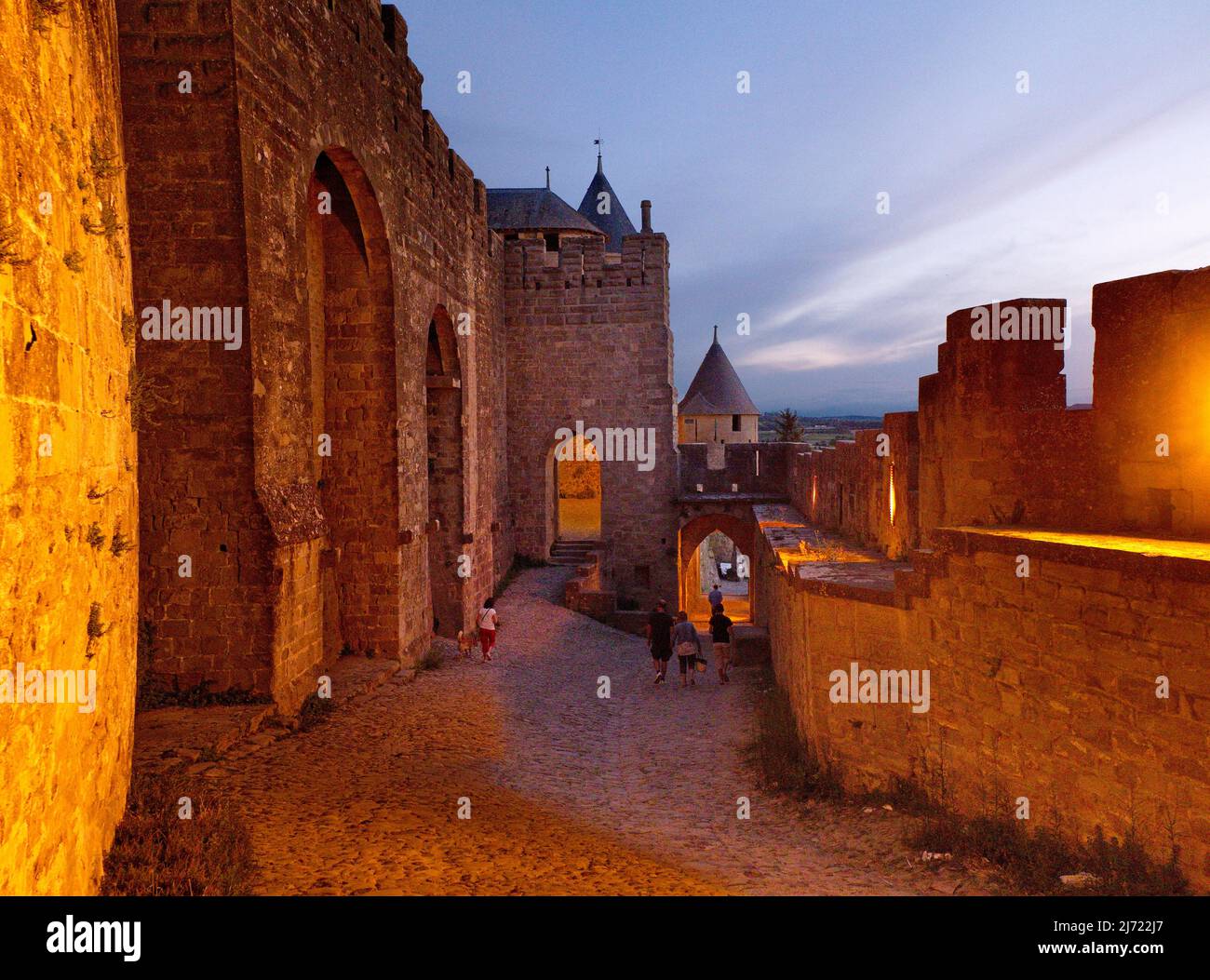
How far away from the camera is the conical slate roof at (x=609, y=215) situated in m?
31.4

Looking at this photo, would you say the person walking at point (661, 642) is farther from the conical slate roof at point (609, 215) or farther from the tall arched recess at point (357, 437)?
the conical slate roof at point (609, 215)

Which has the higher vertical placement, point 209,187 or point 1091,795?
point 209,187

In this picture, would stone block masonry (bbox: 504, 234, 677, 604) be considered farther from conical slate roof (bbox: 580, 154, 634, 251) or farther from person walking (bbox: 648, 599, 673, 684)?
conical slate roof (bbox: 580, 154, 634, 251)

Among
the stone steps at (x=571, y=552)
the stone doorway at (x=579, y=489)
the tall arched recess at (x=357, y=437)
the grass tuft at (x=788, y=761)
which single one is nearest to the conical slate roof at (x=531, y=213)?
the stone doorway at (x=579, y=489)

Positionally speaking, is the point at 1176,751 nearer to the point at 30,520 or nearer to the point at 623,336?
the point at 30,520

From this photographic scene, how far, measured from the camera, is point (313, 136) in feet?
28.6

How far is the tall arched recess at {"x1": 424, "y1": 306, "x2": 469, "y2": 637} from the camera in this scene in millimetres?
14492

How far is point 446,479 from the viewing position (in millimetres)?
14828

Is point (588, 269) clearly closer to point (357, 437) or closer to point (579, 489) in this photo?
point (357, 437)

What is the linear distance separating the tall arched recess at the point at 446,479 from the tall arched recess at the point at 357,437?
133 inches

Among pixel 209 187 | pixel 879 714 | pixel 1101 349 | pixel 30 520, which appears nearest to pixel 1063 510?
pixel 1101 349

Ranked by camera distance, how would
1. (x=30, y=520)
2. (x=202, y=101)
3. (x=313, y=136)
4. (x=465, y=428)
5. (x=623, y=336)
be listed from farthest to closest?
(x=623, y=336)
(x=465, y=428)
(x=313, y=136)
(x=202, y=101)
(x=30, y=520)

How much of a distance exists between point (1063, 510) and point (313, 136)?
7.67m

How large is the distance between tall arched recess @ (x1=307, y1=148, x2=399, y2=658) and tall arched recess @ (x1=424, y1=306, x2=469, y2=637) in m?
3.38
